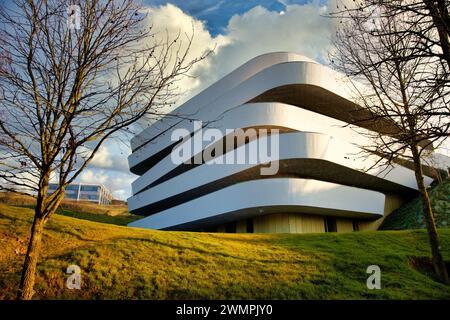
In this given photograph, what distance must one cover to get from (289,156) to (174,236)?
34.8 feet

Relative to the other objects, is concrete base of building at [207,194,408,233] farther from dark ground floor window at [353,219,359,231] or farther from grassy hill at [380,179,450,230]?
grassy hill at [380,179,450,230]

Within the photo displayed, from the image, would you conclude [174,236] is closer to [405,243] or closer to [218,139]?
[405,243]

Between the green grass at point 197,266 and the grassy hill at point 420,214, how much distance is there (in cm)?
1076

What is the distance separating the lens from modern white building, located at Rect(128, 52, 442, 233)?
20625 mm

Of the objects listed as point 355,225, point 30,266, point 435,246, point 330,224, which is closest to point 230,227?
point 330,224

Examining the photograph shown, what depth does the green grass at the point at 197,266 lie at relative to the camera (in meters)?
8.00

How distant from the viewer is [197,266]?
31.3ft

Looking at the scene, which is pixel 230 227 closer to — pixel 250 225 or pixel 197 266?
pixel 250 225

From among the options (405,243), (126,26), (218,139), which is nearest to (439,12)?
(126,26)

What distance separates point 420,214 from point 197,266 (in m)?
20.5

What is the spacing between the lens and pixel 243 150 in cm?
2128

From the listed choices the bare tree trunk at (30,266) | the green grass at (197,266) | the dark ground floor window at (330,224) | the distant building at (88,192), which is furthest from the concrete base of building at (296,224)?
the distant building at (88,192)

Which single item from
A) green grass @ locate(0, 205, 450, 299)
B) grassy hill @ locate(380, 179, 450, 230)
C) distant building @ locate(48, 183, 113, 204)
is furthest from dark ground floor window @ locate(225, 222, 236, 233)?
distant building @ locate(48, 183, 113, 204)
